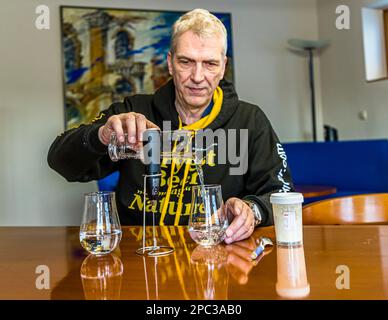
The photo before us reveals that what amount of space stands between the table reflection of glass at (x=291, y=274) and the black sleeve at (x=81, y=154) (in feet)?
1.95

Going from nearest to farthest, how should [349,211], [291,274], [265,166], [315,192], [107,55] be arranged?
[291,274], [349,211], [265,166], [315,192], [107,55]

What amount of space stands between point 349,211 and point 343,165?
98.8 inches

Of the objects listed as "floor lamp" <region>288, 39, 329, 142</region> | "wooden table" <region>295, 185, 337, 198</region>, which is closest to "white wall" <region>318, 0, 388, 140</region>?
"floor lamp" <region>288, 39, 329, 142</region>

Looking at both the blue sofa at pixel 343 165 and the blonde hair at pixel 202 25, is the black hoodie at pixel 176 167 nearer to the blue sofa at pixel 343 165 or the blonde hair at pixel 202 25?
the blonde hair at pixel 202 25

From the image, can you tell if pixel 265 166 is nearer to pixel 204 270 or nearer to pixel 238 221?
pixel 238 221

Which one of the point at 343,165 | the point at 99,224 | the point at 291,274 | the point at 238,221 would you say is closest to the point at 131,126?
the point at 99,224

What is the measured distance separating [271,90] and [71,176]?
11.3 ft

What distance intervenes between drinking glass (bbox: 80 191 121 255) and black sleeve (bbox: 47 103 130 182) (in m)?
0.34

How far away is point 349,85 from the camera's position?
4.23 meters

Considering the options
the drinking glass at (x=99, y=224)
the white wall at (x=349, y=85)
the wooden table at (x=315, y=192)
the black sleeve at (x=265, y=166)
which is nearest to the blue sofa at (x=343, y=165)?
the wooden table at (x=315, y=192)

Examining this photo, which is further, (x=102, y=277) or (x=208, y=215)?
(x=208, y=215)

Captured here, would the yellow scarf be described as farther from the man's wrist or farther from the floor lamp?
the floor lamp

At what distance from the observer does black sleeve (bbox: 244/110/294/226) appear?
4.42 ft
